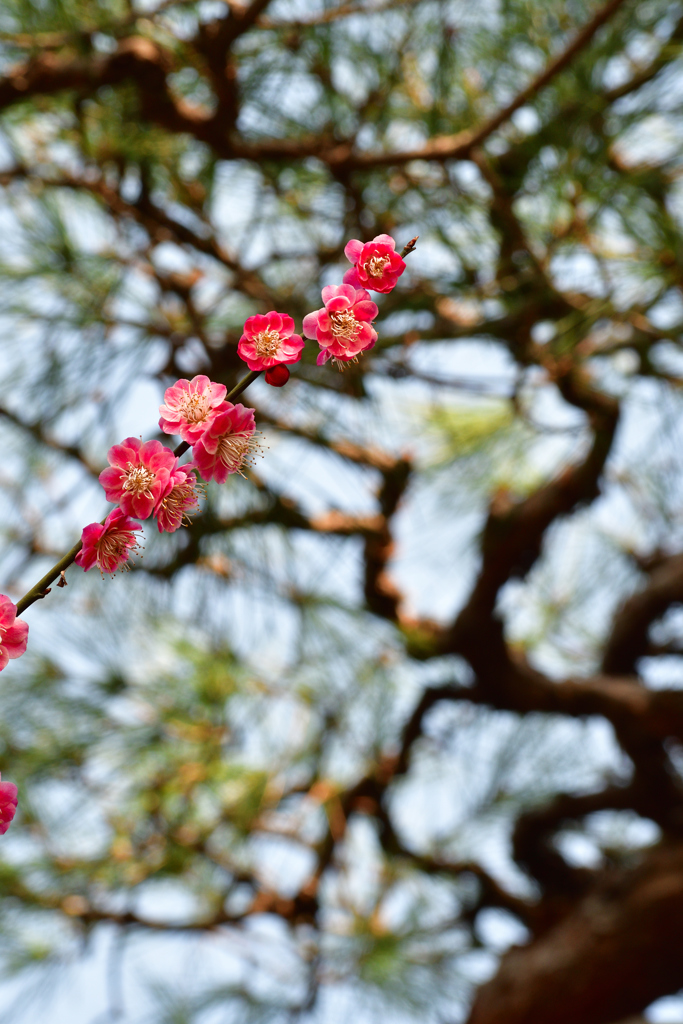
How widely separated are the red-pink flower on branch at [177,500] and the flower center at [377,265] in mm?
102

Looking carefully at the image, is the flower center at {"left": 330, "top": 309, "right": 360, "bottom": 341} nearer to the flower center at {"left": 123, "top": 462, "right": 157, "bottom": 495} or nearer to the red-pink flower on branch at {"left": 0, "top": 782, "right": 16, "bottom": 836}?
the flower center at {"left": 123, "top": 462, "right": 157, "bottom": 495}

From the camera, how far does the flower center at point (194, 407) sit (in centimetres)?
32

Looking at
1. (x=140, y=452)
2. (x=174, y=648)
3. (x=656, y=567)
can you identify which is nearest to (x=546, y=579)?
(x=656, y=567)

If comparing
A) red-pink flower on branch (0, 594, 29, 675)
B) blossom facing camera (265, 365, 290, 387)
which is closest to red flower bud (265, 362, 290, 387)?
blossom facing camera (265, 365, 290, 387)

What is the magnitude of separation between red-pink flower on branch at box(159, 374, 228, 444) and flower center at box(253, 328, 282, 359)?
0.02 meters

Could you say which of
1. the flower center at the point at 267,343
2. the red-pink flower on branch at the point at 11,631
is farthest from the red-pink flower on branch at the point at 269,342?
the red-pink flower on branch at the point at 11,631

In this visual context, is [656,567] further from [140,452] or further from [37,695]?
[140,452]

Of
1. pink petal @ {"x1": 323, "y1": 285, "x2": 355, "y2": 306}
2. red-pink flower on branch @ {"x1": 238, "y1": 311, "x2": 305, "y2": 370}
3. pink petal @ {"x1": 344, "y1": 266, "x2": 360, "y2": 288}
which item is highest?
pink petal @ {"x1": 344, "y1": 266, "x2": 360, "y2": 288}

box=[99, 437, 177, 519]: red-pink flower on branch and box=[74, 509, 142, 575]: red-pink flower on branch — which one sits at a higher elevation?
box=[99, 437, 177, 519]: red-pink flower on branch

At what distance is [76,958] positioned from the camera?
1202mm

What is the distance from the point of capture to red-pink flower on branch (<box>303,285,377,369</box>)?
0.32 metres

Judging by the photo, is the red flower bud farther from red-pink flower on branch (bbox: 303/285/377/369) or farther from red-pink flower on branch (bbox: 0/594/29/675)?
red-pink flower on branch (bbox: 0/594/29/675)

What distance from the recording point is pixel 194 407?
12.5 inches

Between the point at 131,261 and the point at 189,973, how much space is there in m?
1.03
